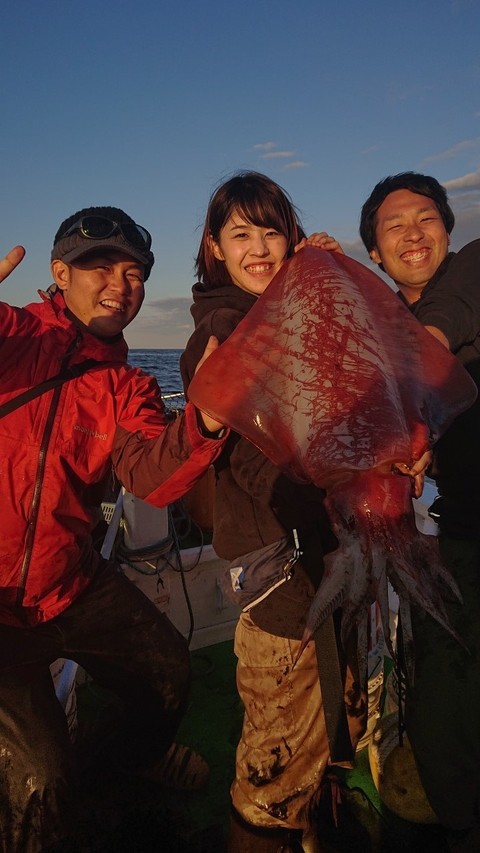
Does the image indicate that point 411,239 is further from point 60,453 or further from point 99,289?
point 60,453

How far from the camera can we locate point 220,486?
2.47m

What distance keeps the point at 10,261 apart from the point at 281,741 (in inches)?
103

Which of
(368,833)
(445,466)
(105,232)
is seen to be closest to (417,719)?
(368,833)

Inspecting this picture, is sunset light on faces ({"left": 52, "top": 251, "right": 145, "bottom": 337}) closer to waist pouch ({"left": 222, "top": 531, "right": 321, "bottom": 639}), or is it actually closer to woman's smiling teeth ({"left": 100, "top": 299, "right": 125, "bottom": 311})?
woman's smiling teeth ({"left": 100, "top": 299, "right": 125, "bottom": 311})

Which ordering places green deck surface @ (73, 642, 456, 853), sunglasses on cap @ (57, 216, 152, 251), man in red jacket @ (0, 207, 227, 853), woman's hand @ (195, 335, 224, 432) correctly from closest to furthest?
woman's hand @ (195, 335, 224, 432), man in red jacket @ (0, 207, 227, 853), green deck surface @ (73, 642, 456, 853), sunglasses on cap @ (57, 216, 152, 251)

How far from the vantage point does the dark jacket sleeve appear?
235 centimetres

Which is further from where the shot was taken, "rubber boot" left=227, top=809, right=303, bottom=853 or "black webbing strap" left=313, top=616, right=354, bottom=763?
"rubber boot" left=227, top=809, right=303, bottom=853

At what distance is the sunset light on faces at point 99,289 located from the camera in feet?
10.1

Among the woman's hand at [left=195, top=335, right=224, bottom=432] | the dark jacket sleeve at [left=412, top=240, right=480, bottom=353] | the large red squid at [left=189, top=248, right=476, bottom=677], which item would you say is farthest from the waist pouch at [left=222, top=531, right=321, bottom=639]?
the dark jacket sleeve at [left=412, top=240, right=480, bottom=353]

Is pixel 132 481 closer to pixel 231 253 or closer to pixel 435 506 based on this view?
pixel 231 253

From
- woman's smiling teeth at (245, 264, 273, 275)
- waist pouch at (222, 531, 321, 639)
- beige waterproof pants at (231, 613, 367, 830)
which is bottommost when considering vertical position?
beige waterproof pants at (231, 613, 367, 830)

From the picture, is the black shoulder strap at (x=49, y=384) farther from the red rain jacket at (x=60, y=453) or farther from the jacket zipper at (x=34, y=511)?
the jacket zipper at (x=34, y=511)

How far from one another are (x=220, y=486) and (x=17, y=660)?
1.44 metres

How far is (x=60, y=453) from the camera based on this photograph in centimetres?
272
